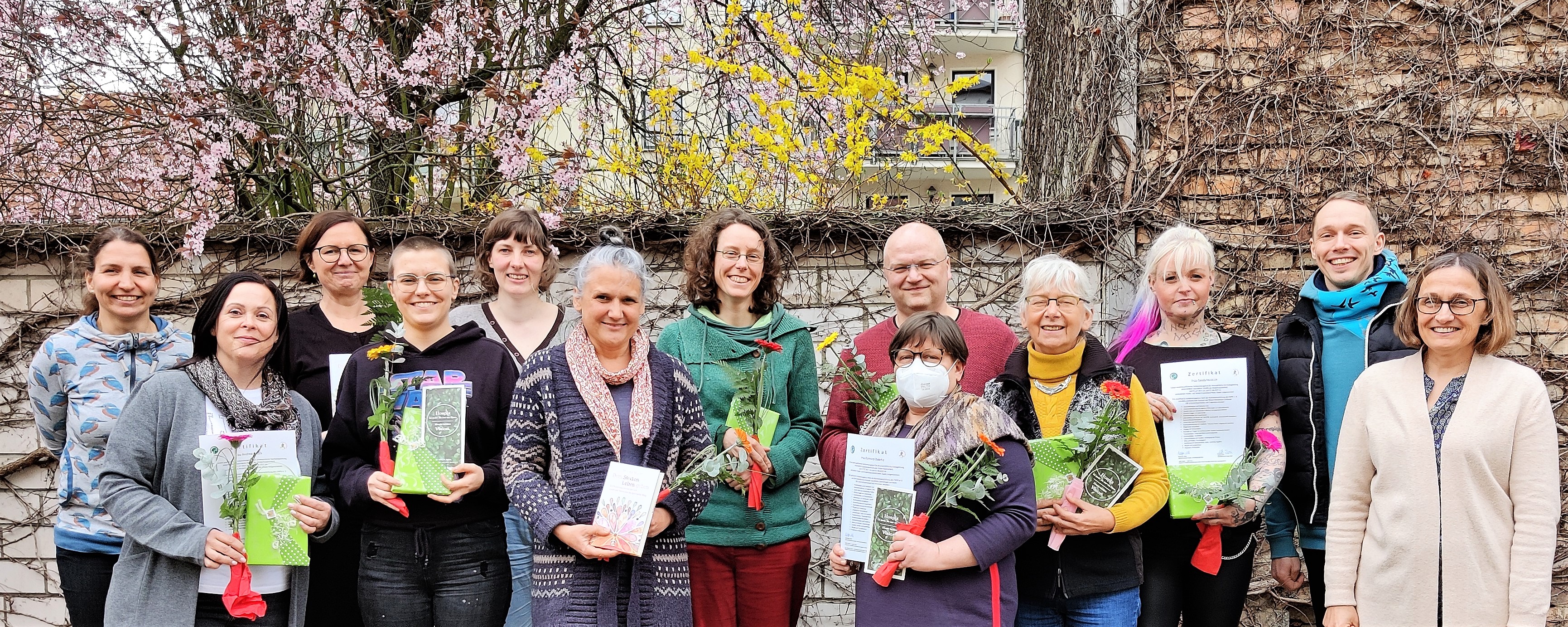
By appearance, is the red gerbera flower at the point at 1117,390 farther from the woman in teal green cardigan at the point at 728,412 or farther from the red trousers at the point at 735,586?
the red trousers at the point at 735,586

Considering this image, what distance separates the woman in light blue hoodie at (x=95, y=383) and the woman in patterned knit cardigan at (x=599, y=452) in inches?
57.0

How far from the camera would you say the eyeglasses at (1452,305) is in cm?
275

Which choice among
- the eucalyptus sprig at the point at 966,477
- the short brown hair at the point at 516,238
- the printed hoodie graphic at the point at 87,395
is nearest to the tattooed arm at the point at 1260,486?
the eucalyptus sprig at the point at 966,477

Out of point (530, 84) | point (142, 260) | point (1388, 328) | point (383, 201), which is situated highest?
point (530, 84)

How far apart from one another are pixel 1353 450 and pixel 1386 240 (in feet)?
6.80

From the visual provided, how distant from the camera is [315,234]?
3529 millimetres

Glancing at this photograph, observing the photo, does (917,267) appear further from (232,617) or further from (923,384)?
(232,617)

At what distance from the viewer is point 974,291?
4652 millimetres

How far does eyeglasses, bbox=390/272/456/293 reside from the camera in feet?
10.1

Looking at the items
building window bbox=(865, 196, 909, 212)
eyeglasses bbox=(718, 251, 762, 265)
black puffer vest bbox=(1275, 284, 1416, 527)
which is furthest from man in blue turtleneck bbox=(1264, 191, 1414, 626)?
building window bbox=(865, 196, 909, 212)

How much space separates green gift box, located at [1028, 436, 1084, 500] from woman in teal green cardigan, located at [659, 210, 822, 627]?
28.7 inches

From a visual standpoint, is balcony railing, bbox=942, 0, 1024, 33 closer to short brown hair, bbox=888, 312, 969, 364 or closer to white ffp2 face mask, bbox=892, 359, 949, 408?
short brown hair, bbox=888, 312, 969, 364

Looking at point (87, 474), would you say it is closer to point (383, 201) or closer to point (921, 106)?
point (383, 201)

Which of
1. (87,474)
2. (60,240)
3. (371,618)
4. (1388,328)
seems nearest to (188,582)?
(371,618)
